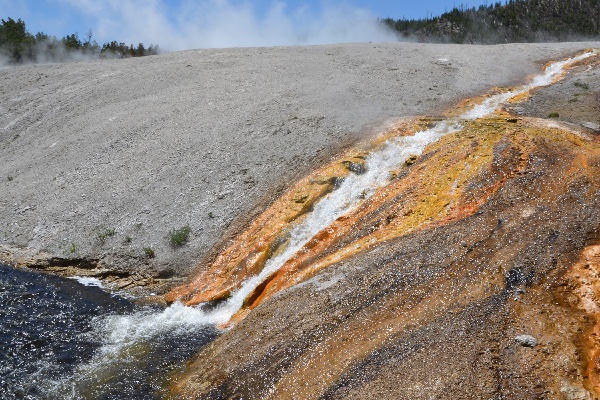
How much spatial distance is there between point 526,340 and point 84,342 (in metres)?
8.32

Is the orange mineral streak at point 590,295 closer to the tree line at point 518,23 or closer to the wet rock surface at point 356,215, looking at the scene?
the wet rock surface at point 356,215

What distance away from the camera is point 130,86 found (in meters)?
25.5

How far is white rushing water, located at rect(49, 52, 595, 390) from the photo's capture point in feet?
35.8

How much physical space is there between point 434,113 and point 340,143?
4016mm

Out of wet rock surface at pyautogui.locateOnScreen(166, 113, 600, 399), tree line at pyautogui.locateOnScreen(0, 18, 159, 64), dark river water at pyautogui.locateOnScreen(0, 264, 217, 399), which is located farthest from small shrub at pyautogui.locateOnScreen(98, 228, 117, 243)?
tree line at pyautogui.locateOnScreen(0, 18, 159, 64)

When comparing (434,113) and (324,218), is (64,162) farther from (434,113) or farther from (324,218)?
(434,113)

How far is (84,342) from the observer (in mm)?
10594

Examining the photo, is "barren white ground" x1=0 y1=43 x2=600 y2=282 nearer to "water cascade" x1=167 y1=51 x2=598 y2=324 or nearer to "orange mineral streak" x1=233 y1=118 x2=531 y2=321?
"water cascade" x1=167 y1=51 x2=598 y2=324

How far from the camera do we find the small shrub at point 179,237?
14.4m

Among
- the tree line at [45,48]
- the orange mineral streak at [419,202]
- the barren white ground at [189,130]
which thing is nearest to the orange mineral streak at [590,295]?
the orange mineral streak at [419,202]

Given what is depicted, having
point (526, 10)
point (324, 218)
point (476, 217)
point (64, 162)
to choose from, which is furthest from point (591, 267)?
point (526, 10)

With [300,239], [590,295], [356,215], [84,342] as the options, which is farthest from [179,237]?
[590,295]

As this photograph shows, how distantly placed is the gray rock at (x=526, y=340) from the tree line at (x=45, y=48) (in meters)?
40.9

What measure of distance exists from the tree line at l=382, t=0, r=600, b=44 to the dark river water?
48.4 m
